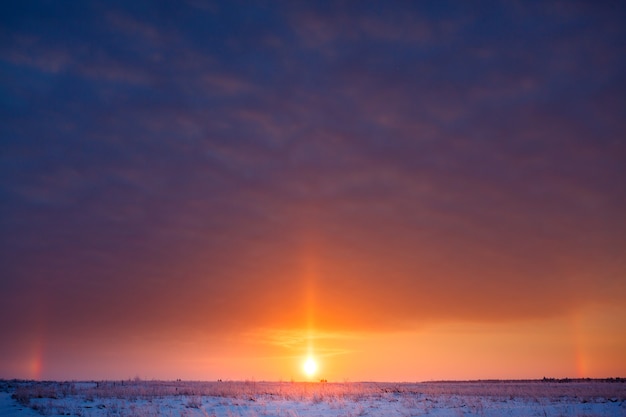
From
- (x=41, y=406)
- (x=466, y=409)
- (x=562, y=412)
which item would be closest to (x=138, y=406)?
(x=41, y=406)

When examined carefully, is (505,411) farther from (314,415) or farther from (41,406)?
(41,406)

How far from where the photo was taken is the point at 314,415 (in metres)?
27.8

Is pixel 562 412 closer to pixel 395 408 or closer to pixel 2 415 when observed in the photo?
pixel 395 408

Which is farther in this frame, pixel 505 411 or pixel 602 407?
pixel 602 407

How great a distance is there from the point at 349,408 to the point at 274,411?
4.51m

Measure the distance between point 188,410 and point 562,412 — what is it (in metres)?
20.8

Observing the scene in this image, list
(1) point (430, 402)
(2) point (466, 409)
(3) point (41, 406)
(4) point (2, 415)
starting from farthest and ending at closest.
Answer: (1) point (430, 402), (2) point (466, 409), (3) point (41, 406), (4) point (2, 415)

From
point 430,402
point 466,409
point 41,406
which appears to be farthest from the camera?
point 430,402

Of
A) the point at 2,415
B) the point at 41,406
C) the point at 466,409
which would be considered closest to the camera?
the point at 2,415

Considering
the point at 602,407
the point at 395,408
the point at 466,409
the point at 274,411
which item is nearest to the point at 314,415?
the point at 274,411

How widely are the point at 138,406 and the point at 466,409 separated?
63.1 feet

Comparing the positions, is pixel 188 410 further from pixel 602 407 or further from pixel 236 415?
pixel 602 407

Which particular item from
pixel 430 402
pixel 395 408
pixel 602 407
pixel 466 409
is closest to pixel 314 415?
pixel 395 408

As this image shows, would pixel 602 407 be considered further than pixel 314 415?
Yes
